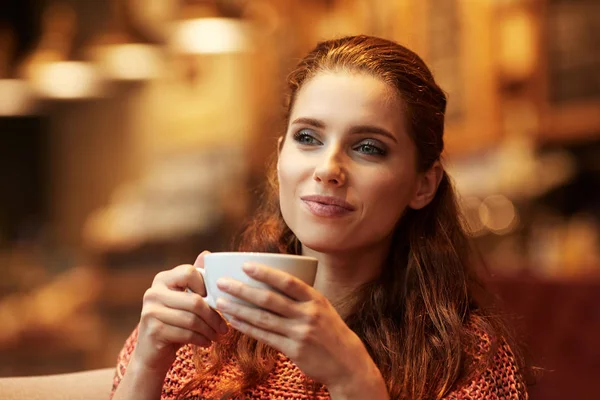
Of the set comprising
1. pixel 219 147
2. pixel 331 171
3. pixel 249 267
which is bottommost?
pixel 249 267

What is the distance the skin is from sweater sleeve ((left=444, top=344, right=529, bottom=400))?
193mm

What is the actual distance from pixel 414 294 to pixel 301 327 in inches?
17.3

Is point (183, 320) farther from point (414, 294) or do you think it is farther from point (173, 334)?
point (414, 294)

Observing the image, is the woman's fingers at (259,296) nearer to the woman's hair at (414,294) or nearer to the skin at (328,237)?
the skin at (328,237)

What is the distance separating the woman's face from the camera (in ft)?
4.21

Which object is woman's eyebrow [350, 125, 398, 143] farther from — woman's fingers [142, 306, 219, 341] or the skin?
woman's fingers [142, 306, 219, 341]

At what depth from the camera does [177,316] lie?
1.14 m

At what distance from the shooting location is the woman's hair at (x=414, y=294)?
4.33 feet

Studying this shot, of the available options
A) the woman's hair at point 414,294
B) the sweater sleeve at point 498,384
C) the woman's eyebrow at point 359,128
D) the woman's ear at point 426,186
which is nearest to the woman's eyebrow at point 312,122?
the woman's eyebrow at point 359,128

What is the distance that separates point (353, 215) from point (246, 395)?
31cm

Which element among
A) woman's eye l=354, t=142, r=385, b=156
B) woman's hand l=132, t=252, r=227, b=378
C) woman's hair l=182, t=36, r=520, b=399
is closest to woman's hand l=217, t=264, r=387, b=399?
woman's hand l=132, t=252, r=227, b=378

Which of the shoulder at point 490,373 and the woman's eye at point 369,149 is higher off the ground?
the woman's eye at point 369,149

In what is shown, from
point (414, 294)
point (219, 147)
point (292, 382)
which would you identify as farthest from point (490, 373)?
point (219, 147)

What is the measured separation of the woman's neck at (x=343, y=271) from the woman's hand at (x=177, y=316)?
11.4 inches
